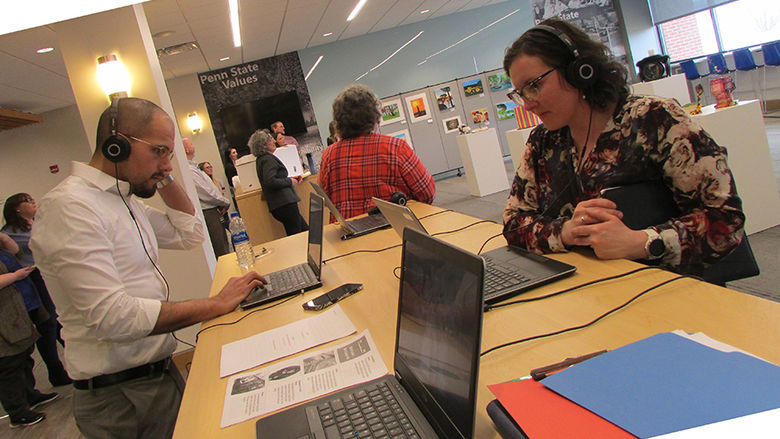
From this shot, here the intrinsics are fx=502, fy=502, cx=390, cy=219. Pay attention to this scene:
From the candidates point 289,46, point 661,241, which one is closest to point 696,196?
point 661,241

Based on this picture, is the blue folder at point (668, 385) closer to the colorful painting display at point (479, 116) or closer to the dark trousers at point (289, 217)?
the dark trousers at point (289, 217)

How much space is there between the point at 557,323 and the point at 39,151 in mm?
10958

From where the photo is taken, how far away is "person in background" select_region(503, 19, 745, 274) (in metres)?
1.28

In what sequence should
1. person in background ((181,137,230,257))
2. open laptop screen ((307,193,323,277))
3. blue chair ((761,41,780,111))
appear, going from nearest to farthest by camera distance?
1. open laptop screen ((307,193,323,277))
2. person in background ((181,137,230,257))
3. blue chair ((761,41,780,111))

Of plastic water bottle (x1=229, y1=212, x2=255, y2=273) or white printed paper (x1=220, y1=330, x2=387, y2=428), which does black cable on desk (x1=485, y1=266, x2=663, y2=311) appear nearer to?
white printed paper (x1=220, y1=330, x2=387, y2=428)

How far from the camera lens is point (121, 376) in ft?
5.21

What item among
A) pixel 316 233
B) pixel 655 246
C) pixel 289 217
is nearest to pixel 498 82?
pixel 289 217

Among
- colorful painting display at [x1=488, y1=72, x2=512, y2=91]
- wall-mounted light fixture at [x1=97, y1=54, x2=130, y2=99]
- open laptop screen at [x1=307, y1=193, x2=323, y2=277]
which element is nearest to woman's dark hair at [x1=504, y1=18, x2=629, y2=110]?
open laptop screen at [x1=307, y1=193, x2=323, y2=277]

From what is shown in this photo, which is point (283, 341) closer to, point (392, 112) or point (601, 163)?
point (601, 163)

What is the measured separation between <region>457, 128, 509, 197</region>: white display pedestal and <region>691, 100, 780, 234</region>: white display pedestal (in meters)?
3.47

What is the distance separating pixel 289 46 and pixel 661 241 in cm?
927

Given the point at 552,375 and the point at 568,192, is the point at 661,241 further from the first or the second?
the point at 552,375

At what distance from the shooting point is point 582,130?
1.56 meters

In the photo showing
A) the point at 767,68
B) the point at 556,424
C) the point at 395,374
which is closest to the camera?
the point at 556,424
